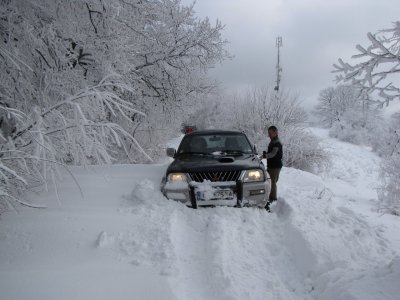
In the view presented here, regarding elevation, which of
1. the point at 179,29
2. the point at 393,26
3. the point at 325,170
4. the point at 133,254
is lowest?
the point at 325,170

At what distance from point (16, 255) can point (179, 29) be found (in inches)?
378

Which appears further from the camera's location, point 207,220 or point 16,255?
point 207,220

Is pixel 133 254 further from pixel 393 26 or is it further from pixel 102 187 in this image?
pixel 393 26

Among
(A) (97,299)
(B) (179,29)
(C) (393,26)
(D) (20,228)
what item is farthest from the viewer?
(B) (179,29)

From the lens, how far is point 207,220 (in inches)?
232

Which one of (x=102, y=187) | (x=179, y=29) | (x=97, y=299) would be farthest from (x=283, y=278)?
(x=179, y=29)

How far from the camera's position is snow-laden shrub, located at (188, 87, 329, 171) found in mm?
18359

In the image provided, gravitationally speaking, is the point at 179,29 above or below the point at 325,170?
above

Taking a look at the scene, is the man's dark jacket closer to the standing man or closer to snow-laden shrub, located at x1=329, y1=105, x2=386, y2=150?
the standing man

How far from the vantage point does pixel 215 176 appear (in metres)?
6.32

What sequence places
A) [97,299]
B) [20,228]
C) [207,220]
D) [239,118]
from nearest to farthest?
[97,299] → [20,228] → [207,220] → [239,118]

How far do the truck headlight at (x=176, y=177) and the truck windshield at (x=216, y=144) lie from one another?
1.11 m

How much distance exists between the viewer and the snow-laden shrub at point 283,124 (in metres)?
18.4

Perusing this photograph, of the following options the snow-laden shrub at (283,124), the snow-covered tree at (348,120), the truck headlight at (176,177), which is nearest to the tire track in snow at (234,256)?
the truck headlight at (176,177)
